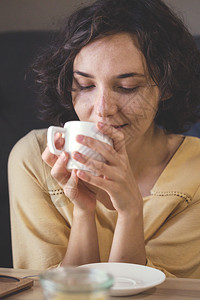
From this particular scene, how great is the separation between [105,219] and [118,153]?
1.30 feet

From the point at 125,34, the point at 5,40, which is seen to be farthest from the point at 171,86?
the point at 5,40

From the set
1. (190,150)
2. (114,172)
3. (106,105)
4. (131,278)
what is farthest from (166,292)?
(190,150)

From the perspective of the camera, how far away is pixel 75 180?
90 centimetres

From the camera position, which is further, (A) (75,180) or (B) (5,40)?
(B) (5,40)

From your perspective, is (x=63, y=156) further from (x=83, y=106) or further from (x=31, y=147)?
(x=31, y=147)

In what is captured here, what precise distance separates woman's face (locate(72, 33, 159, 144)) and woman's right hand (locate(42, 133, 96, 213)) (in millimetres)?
124

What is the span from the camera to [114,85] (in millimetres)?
923

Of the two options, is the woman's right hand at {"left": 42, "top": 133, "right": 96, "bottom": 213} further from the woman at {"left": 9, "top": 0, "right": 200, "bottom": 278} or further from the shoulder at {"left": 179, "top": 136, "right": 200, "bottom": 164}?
the shoulder at {"left": 179, "top": 136, "right": 200, "bottom": 164}

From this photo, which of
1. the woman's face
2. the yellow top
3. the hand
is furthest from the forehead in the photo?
the yellow top

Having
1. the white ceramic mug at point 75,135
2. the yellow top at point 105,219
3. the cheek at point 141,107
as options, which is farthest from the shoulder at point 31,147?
the white ceramic mug at point 75,135

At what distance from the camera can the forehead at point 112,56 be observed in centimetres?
95

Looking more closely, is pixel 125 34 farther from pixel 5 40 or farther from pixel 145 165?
pixel 5 40

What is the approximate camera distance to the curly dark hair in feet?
3.24

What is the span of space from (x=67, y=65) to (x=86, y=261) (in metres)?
0.49
